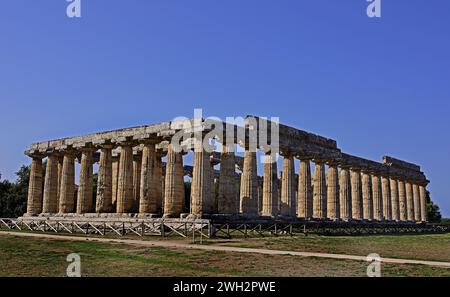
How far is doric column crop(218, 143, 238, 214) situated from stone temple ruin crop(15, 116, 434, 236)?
9 centimetres

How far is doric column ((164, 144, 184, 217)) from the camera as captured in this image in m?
41.9

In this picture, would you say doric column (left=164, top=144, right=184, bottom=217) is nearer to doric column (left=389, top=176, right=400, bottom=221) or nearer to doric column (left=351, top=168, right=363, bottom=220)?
doric column (left=351, top=168, right=363, bottom=220)

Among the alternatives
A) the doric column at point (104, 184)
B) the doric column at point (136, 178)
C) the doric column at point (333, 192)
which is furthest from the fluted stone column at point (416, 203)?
the doric column at point (104, 184)

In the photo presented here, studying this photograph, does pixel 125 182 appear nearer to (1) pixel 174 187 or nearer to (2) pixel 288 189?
(1) pixel 174 187

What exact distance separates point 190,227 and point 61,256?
51.3 feet

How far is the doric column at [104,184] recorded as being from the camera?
47969 millimetres

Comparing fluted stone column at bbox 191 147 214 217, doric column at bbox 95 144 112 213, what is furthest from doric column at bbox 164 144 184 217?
doric column at bbox 95 144 112 213

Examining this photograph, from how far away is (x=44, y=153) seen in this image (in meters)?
55.5

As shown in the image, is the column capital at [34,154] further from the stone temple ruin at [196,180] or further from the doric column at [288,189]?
the doric column at [288,189]

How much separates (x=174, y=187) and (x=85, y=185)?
1322 centimetres

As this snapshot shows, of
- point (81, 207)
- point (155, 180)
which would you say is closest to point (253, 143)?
point (155, 180)

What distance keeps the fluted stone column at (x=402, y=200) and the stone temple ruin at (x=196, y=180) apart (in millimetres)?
7225
